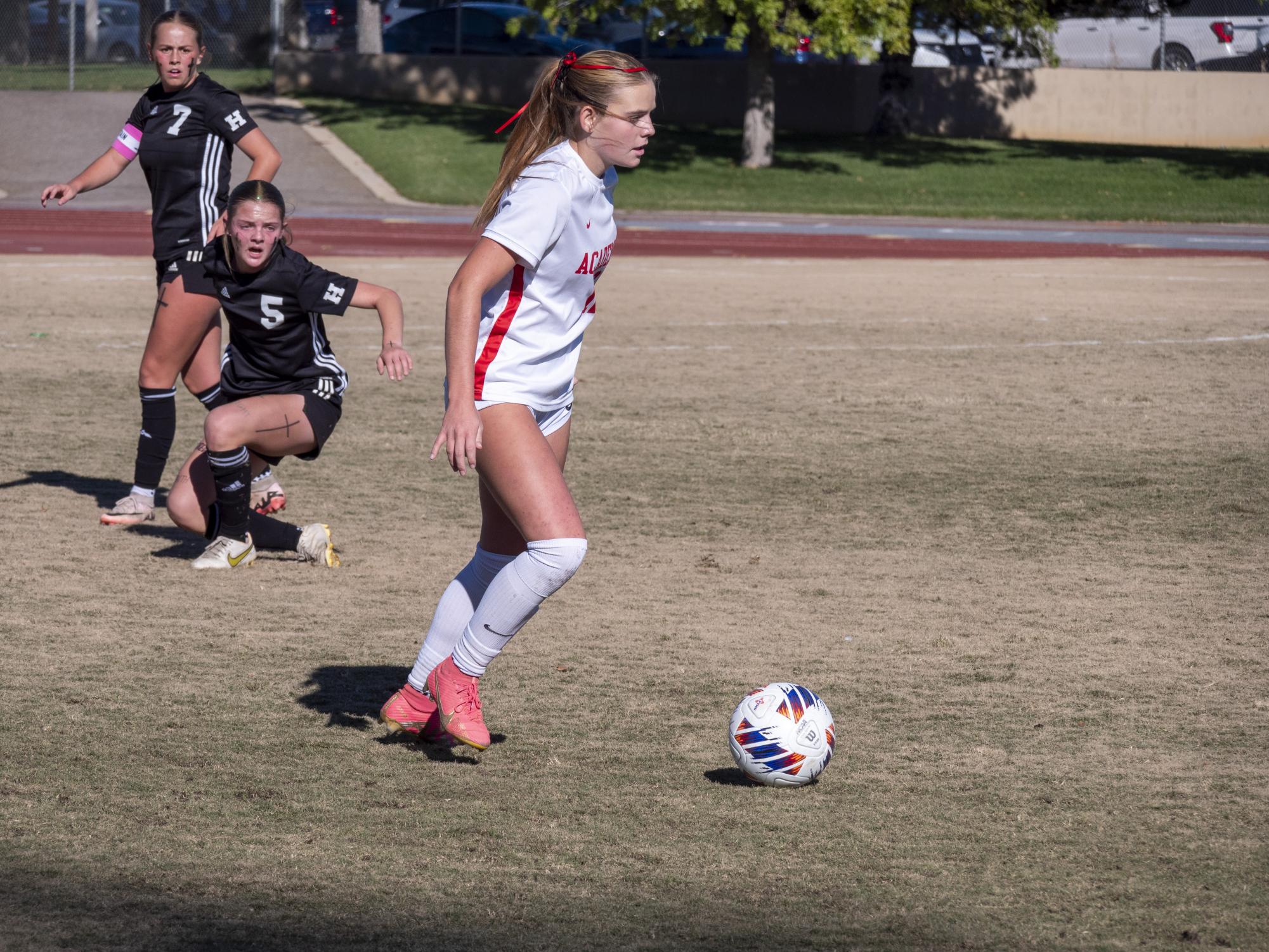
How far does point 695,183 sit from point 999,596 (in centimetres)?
2547

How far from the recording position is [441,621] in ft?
16.9

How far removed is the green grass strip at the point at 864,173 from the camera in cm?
3006

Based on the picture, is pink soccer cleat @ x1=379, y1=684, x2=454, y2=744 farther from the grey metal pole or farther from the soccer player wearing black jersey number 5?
the grey metal pole

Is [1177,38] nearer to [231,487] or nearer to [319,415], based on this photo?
[319,415]

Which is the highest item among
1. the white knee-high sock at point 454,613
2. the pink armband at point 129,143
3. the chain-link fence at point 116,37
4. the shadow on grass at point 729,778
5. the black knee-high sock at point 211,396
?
the chain-link fence at point 116,37

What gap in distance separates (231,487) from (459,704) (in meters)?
2.68

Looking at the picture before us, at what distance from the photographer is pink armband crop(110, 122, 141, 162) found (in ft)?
26.3

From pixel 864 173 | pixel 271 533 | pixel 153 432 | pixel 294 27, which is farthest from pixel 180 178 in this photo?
pixel 294 27

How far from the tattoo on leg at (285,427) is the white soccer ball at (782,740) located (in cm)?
298

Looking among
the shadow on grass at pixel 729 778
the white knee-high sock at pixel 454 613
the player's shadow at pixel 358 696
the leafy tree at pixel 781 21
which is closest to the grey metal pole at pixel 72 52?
the leafy tree at pixel 781 21

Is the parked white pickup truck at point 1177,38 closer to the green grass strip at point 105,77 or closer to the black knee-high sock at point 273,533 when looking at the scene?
the green grass strip at point 105,77

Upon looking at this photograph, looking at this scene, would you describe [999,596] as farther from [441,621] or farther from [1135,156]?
[1135,156]

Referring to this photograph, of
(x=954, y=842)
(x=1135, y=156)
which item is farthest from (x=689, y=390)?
(x=1135, y=156)

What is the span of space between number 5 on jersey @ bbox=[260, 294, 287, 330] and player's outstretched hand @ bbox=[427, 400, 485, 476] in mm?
2846
